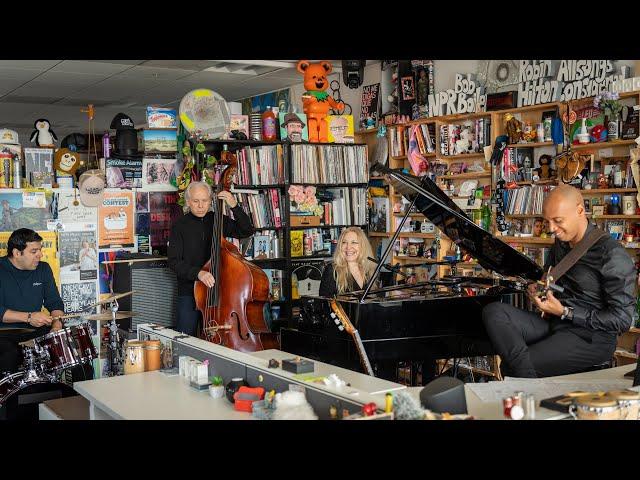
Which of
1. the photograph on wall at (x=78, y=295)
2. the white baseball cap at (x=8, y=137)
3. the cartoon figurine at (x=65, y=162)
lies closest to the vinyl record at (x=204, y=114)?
the cartoon figurine at (x=65, y=162)

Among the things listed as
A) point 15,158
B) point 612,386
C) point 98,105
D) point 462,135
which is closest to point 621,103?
point 462,135

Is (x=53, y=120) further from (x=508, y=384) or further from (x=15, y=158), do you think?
(x=508, y=384)

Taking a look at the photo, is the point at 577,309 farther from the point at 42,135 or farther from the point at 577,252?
the point at 42,135

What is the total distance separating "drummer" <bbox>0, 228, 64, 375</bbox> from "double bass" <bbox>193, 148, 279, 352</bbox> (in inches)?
40.9

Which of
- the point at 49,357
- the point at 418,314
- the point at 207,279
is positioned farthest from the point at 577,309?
the point at 49,357

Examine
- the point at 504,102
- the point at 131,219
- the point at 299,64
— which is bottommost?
the point at 131,219

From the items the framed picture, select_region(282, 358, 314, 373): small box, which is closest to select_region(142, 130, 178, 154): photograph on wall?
the framed picture

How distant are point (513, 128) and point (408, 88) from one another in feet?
4.91

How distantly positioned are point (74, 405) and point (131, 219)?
2.86 metres

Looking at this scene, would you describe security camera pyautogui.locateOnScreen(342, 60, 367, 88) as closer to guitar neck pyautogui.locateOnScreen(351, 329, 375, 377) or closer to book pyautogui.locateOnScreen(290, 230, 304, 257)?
book pyautogui.locateOnScreen(290, 230, 304, 257)

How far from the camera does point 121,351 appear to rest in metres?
5.49

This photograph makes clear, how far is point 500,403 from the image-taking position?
2875 millimetres
